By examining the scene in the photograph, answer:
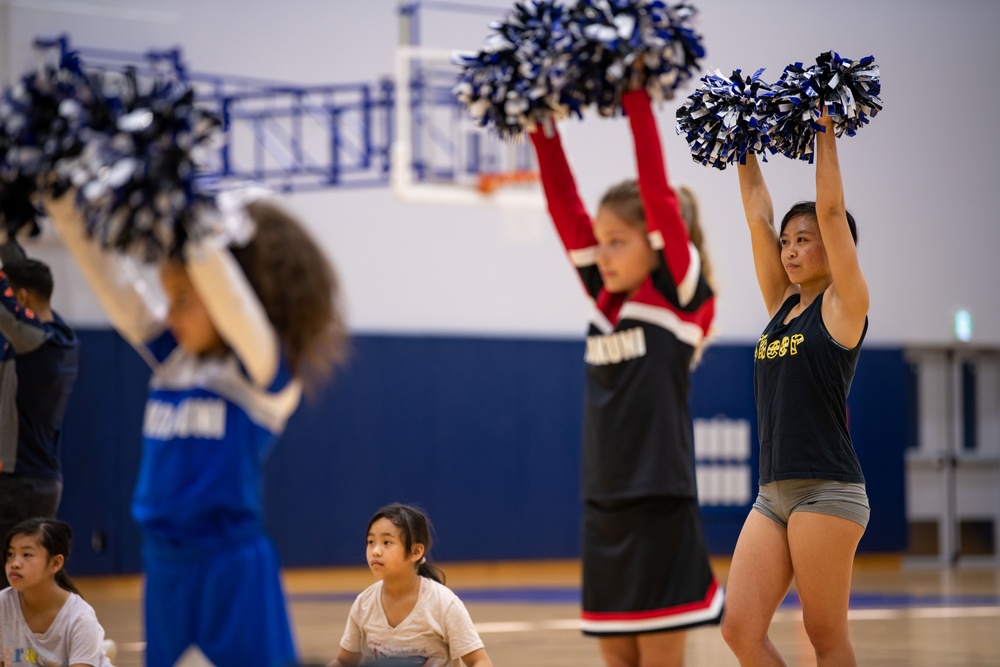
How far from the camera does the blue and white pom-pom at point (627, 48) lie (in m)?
2.55

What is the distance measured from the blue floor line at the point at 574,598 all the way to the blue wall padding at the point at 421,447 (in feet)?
3.06

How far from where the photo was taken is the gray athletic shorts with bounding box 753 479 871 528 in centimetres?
281

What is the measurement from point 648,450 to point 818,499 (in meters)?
0.47

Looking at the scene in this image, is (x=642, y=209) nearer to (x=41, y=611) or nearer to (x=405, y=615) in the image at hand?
(x=405, y=615)

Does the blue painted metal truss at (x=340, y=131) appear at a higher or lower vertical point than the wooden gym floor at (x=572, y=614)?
higher

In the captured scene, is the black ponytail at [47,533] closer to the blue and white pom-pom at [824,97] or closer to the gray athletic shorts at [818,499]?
the gray athletic shorts at [818,499]

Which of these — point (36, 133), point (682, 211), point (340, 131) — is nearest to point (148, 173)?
point (36, 133)

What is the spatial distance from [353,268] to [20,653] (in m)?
7.38

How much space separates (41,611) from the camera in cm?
315

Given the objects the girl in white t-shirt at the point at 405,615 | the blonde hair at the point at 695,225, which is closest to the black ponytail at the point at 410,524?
the girl in white t-shirt at the point at 405,615

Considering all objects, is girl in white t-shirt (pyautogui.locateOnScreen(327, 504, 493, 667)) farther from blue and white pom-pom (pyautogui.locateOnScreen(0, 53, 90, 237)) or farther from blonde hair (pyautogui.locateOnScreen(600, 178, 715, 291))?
blue and white pom-pom (pyautogui.locateOnScreen(0, 53, 90, 237))

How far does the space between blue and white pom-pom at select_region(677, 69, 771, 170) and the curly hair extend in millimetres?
1158

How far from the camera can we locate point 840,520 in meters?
2.79

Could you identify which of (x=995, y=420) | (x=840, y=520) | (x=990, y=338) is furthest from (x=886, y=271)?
(x=840, y=520)
